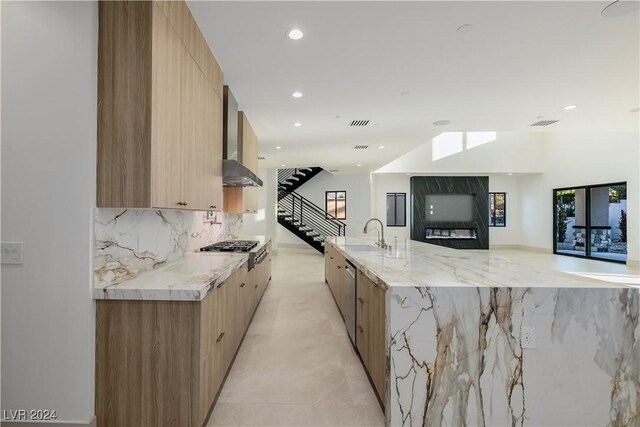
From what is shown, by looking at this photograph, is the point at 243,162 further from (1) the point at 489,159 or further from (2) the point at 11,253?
(1) the point at 489,159

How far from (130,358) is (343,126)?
166 inches

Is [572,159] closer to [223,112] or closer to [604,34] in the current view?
[604,34]

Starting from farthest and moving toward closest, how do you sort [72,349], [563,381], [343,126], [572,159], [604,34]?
[572,159], [343,126], [604,34], [563,381], [72,349]

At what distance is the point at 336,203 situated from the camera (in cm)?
1155

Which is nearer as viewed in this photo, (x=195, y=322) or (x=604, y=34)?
(x=195, y=322)

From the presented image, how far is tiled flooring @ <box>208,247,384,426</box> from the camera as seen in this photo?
1.91 m

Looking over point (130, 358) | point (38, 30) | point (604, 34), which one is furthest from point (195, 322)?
point (604, 34)

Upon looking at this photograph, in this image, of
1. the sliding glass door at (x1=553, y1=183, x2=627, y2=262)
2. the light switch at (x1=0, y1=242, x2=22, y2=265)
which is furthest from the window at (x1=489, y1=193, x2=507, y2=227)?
the light switch at (x1=0, y1=242, x2=22, y2=265)

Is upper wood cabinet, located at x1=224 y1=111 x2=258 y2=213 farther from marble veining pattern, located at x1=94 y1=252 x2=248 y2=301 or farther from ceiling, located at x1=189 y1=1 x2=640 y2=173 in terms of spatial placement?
marble veining pattern, located at x1=94 y1=252 x2=248 y2=301

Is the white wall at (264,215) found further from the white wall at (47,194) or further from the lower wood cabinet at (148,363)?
the lower wood cabinet at (148,363)

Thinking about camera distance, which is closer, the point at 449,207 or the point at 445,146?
the point at 445,146

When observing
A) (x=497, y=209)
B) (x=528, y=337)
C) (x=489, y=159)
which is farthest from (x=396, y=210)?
(x=528, y=337)

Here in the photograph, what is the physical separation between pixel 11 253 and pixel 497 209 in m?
13.1

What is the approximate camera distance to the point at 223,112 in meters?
3.22
